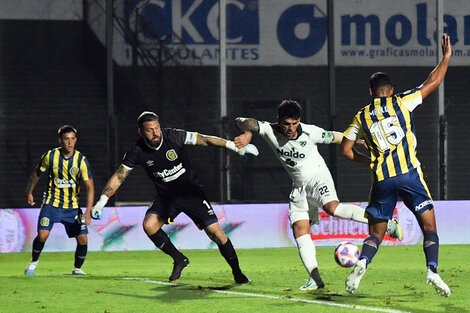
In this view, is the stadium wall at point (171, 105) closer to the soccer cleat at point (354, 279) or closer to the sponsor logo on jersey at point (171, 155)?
the sponsor logo on jersey at point (171, 155)

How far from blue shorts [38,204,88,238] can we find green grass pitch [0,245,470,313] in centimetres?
58

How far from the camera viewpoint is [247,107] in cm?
1898

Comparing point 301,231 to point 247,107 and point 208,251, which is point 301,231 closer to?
point 208,251

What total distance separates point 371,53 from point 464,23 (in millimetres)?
2090

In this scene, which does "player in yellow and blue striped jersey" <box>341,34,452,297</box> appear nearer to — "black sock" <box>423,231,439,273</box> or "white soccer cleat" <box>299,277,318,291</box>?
"black sock" <box>423,231,439,273</box>

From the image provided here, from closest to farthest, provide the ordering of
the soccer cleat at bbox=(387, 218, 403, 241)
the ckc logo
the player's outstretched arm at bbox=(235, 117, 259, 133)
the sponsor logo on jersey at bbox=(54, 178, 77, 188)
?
the soccer cleat at bbox=(387, 218, 403, 241), the player's outstretched arm at bbox=(235, 117, 259, 133), the sponsor logo on jersey at bbox=(54, 178, 77, 188), the ckc logo

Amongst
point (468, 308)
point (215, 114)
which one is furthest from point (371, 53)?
point (468, 308)

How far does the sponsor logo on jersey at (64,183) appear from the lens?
11406 mm

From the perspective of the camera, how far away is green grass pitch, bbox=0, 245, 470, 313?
7.65 metres

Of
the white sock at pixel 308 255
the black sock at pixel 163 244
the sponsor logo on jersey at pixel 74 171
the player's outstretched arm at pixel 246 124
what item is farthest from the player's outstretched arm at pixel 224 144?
the sponsor logo on jersey at pixel 74 171

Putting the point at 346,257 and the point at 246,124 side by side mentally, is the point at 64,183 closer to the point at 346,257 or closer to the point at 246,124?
the point at 246,124

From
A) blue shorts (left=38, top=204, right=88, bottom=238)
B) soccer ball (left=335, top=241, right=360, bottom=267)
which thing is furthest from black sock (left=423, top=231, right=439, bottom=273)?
blue shorts (left=38, top=204, right=88, bottom=238)

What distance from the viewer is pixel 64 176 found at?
451 inches

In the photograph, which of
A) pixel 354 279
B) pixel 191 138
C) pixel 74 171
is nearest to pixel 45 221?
pixel 74 171
